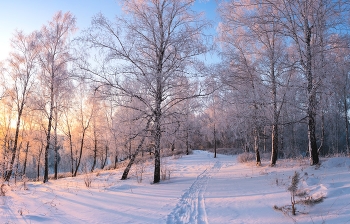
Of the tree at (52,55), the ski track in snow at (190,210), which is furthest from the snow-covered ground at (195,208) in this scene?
the tree at (52,55)

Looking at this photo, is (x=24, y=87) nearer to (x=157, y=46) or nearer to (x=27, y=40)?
(x=27, y=40)

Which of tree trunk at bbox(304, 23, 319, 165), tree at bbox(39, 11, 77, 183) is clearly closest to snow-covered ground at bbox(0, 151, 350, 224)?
tree trunk at bbox(304, 23, 319, 165)

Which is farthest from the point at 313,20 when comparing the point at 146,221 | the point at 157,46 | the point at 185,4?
the point at 146,221

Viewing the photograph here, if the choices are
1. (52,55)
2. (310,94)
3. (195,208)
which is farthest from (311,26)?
(52,55)

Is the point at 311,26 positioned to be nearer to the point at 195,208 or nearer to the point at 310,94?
the point at 310,94

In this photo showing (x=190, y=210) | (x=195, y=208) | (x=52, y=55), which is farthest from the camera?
(x=52, y=55)

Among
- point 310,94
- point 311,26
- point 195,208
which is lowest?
point 195,208

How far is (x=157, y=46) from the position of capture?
30.1ft

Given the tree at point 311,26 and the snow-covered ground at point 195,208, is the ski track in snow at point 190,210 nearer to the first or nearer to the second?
the snow-covered ground at point 195,208

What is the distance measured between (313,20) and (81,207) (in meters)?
9.79

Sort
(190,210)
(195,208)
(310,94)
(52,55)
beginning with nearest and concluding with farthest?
(190,210)
(195,208)
(310,94)
(52,55)

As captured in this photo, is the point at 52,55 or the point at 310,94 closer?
the point at 310,94

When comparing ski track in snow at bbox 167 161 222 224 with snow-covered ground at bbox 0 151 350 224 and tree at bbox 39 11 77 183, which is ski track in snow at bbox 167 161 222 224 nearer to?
snow-covered ground at bbox 0 151 350 224

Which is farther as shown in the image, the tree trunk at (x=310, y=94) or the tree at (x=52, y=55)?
the tree at (x=52, y=55)
